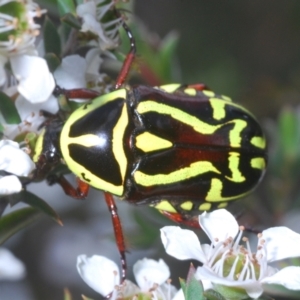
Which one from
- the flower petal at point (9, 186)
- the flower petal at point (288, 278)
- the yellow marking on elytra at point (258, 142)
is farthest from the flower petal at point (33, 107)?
the flower petal at point (288, 278)

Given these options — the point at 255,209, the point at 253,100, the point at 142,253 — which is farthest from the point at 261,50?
the point at 142,253

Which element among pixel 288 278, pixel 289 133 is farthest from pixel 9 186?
pixel 289 133

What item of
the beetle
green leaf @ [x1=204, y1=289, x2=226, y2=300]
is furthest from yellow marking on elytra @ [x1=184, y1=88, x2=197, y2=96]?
green leaf @ [x1=204, y1=289, x2=226, y2=300]

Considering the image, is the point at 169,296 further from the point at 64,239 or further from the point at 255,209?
the point at 64,239

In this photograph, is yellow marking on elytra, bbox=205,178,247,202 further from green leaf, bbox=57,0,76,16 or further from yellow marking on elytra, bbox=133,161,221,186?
green leaf, bbox=57,0,76,16

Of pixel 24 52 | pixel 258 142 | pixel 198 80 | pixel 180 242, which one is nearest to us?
pixel 180 242

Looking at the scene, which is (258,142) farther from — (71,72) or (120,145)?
(71,72)

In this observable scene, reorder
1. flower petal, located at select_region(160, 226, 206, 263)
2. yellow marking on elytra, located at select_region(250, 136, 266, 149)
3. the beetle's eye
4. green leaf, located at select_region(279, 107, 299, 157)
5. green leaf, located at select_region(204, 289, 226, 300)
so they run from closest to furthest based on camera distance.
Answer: green leaf, located at select_region(204, 289, 226, 300), flower petal, located at select_region(160, 226, 206, 263), the beetle's eye, yellow marking on elytra, located at select_region(250, 136, 266, 149), green leaf, located at select_region(279, 107, 299, 157)
